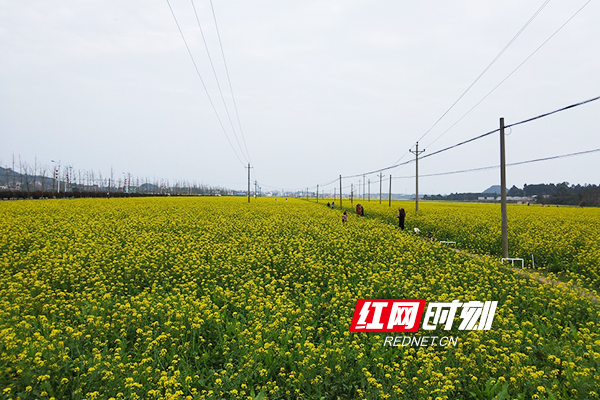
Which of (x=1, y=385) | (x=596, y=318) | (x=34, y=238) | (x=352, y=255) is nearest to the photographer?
(x=1, y=385)

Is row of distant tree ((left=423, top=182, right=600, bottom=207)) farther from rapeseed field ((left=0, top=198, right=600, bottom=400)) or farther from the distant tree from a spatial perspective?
rapeseed field ((left=0, top=198, right=600, bottom=400))

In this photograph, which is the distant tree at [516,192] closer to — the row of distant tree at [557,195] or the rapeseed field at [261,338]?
the row of distant tree at [557,195]

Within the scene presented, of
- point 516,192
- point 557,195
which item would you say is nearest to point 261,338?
point 557,195

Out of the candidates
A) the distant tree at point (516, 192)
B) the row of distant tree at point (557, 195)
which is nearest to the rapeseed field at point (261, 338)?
the row of distant tree at point (557, 195)

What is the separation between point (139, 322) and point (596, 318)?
9.77 m

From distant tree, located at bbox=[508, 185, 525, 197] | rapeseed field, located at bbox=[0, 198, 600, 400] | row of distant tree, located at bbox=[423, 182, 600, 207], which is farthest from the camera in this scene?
distant tree, located at bbox=[508, 185, 525, 197]

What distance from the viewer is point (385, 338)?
624cm

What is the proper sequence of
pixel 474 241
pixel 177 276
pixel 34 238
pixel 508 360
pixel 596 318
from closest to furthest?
pixel 508 360
pixel 596 318
pixel 177 276
pixel 34 238
pixel 474 241

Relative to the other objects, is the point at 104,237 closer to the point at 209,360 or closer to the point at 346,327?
the point at 209,360

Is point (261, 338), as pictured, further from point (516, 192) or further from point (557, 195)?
point (516, 192)

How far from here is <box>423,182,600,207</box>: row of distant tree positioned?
270ft

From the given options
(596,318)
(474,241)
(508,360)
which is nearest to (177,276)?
(508,360)

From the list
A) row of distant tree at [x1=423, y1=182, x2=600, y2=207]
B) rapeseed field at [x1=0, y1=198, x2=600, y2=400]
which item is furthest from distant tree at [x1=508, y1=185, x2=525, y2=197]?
rapeseed field at [x1=0, y1=198, x2=600, y2=400]

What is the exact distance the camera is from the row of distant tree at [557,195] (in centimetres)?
8236
